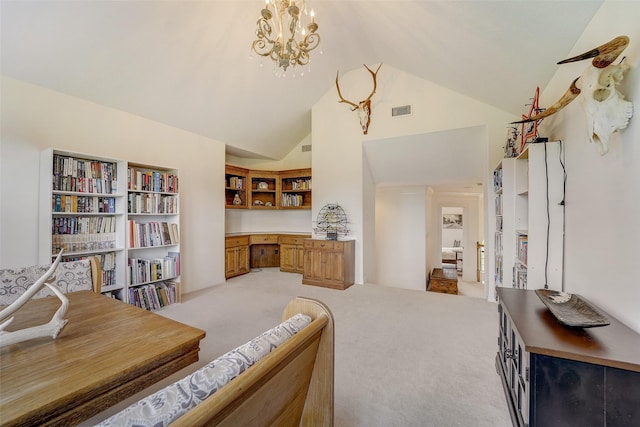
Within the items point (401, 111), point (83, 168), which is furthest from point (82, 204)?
point (401, 111)

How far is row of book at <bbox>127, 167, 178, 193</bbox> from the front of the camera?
10.1ft

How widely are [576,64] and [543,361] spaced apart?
2.21 metres

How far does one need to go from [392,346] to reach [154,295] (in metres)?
2.81

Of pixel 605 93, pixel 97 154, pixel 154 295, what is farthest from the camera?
pixel 154 295

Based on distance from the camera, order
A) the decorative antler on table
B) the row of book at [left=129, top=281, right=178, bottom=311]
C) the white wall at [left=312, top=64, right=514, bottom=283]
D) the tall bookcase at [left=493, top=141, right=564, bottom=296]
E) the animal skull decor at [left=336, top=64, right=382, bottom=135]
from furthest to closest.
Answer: the animal skull decor at [left=336, top=64, right=382, bottom=135], the white wall at [left=312, top=64, right=514, bottom=283], the row of book at [left=129, top=281, right=178, bottom=311], the tall bookcase at [left=493, top=141, right=564, bottom=296], the decorative antler on table

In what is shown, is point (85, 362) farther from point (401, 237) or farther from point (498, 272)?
point (401, 237)

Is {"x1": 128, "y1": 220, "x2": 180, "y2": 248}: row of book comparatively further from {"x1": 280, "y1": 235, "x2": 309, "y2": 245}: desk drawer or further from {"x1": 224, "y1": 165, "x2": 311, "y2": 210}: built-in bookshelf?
{"x1": 280, "y1": 235, "x2": 309, "y2": 245}: desk drawer

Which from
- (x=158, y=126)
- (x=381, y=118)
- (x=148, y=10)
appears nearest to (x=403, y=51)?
(x=381, y=118)

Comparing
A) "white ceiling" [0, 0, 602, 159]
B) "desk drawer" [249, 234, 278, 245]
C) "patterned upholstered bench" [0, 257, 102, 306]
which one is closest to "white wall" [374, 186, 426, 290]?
"desk drawer" [249, 234, 278, 245]

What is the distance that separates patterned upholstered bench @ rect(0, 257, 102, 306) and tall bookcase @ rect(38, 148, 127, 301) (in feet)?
2.81

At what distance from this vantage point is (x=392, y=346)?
2340mm

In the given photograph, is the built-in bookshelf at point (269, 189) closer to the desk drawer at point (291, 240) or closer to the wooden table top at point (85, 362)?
the desk drawer at point (291, 240)

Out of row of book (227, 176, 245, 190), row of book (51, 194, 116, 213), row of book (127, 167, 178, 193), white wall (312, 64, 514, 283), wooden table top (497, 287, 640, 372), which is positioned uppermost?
white wall (312, 64, 514, 283)

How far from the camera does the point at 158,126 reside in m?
3.56
